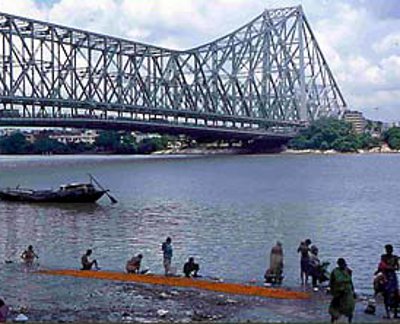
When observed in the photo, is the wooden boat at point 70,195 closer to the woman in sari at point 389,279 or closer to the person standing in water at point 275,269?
the person standing in water at point 275,269

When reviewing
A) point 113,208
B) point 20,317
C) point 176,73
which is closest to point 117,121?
point 176,73

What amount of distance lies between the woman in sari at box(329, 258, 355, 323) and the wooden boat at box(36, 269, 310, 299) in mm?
4723

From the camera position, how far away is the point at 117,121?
378 feet

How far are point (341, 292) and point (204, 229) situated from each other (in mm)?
22873

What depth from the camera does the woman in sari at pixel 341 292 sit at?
15781mm

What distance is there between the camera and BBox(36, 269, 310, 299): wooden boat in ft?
69.7

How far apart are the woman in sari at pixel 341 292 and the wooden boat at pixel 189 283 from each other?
4.72 metres

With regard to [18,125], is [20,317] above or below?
below

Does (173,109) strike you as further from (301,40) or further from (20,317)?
(20,317)

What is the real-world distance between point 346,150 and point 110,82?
5570 cm

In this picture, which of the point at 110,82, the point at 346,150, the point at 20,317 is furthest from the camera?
the point at 346,150

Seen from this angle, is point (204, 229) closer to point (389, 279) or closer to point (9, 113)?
point (389, 279)

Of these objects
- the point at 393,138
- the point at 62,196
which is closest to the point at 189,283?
the point at 62,196

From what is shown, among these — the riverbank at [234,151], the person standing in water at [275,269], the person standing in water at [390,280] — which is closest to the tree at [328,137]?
the riverbank at [234,151]
